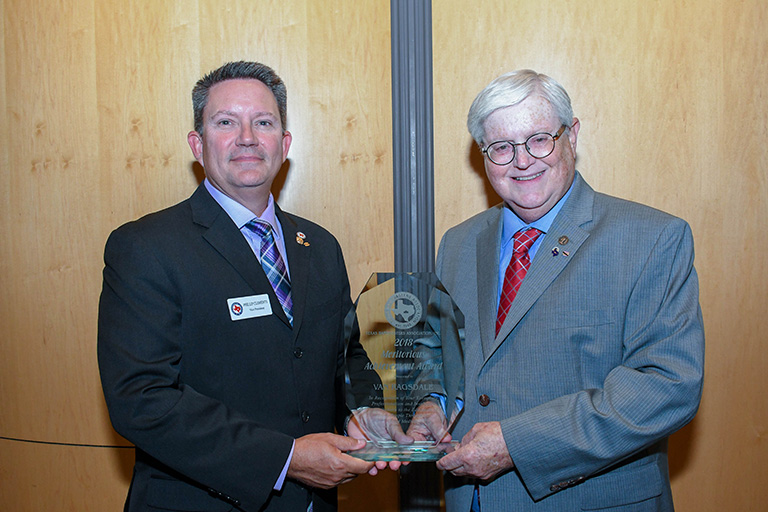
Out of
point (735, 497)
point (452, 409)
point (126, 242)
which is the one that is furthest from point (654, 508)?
point (126, 242)

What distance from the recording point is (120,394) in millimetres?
1713

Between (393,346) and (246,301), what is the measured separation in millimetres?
474

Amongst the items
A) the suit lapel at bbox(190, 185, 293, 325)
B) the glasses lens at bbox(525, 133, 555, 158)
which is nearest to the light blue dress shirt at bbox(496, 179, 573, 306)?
the glasses lens at bbox(525, 133, 555, 158)

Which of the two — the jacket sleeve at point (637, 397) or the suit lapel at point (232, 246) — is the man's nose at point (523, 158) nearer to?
the jacket sleeve at point (637, 397)

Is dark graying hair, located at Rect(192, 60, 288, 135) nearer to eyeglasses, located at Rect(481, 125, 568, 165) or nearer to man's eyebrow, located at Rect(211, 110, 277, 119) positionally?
man's eyebrow, located at Rect(211, 110, 277, 119)

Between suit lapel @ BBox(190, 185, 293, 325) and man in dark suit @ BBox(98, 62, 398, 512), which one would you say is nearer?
man in dark suit @ BBox(98, 62, 398, 512)

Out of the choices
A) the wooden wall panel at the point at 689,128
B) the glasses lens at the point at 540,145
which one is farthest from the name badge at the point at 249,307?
the wooden wall panel at the point at 689,128

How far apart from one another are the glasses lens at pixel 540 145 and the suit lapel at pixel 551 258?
178mm

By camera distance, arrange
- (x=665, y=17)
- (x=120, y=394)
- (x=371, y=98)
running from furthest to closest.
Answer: (x=371, y=98), (x=665, y=17), (x=120, y=394)

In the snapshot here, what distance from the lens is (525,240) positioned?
1919 mm

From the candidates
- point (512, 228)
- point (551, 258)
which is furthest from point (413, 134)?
point (551, 258)

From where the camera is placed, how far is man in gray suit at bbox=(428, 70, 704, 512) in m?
1.62

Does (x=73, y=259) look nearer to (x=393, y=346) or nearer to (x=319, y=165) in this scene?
(x=319, y=165)

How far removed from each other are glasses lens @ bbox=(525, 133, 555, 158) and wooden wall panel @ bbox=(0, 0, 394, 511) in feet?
2.99
